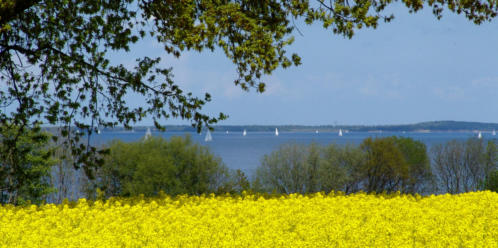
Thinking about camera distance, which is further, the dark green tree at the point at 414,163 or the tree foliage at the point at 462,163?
the tree foliage at the point at 462,163

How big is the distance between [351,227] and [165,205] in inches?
169

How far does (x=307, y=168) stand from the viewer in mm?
27188

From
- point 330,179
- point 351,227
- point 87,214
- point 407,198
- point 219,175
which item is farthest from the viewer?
point 330,179

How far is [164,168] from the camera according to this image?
22172mm

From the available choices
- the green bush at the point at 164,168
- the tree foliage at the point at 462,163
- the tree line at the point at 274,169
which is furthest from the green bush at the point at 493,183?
the tree foliage at the point at 462,163

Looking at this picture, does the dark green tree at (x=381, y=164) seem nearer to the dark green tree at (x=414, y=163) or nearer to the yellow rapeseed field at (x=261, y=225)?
the dark green tree at (x=414, y=163)

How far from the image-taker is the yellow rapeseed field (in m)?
7.14

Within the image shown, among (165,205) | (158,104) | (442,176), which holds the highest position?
(158,104)

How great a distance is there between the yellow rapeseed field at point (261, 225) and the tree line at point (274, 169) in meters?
5.62

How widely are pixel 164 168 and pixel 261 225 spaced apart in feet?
48.3

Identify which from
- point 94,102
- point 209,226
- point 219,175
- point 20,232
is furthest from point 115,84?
point 219,175

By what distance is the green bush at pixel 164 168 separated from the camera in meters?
22.2

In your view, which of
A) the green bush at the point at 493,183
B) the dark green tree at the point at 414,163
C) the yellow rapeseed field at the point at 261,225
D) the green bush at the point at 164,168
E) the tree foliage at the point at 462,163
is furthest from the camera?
the tree foliage at the point at 462,163

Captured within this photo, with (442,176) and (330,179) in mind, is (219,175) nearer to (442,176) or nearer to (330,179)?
(330,179)
